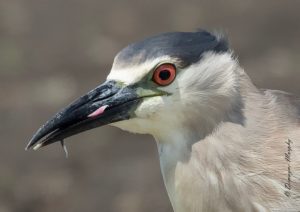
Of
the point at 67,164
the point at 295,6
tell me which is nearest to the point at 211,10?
the point at 295,6

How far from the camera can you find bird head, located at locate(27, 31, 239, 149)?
3902 mm

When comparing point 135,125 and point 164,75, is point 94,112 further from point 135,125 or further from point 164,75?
point 164,75

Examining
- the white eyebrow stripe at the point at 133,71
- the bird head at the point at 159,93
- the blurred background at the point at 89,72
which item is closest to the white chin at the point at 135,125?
the bird head at the point at 159,93

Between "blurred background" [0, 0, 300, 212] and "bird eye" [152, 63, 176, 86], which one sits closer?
"bird eye" [152, 63, 176, 86]

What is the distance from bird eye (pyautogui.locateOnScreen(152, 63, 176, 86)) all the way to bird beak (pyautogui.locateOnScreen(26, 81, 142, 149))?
0.37 feet

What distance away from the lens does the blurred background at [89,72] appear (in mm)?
6914

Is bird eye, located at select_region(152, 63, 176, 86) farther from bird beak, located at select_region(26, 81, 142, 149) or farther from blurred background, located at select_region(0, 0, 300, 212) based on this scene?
blurred background, located at select_region(0, 0, 300, 212)

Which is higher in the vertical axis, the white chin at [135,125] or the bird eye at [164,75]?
the bird eye at [164,75]

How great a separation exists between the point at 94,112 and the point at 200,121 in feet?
1.45

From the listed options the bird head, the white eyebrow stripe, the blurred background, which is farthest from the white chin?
the blurred background

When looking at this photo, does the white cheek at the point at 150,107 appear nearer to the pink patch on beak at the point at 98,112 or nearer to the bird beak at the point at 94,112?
the bird beak at the point at 94,112

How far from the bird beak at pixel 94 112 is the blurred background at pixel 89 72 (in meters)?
2.77

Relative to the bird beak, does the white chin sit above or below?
below

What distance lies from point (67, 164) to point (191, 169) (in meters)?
3.24
